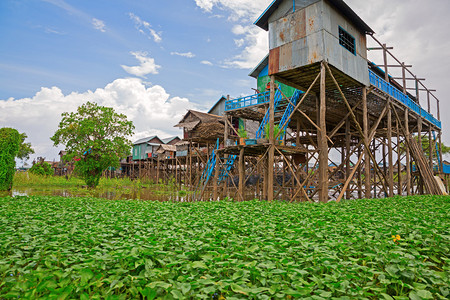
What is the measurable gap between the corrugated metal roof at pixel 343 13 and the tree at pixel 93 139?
54.8ft

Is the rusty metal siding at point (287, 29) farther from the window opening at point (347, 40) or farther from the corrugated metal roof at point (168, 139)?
the corrugated metal roof at point (168, 139)

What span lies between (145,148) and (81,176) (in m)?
16.3

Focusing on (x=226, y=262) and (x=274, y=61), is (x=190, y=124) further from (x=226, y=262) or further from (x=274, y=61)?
(x=226, y=262)

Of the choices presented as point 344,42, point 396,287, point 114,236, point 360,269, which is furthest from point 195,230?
point 344,42

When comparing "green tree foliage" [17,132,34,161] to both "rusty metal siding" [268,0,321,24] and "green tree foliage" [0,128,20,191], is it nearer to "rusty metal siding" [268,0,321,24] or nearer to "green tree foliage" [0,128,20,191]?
"green tree foliage" [0,128,20,191]

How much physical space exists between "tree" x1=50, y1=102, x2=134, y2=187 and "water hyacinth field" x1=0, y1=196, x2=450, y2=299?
20222 millimetres

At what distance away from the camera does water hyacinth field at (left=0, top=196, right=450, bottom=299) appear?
92.4 inches

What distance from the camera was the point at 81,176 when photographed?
990 inches

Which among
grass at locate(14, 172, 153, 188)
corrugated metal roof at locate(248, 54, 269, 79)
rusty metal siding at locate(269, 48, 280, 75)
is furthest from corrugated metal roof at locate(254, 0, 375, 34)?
grass at locate(14, 172, 153, 188)

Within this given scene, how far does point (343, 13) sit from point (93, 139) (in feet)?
66.9

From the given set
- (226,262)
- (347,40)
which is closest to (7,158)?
(347,40)

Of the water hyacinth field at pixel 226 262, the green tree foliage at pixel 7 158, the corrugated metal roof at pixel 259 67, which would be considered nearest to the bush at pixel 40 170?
the green tree foliage at pixel 7 158

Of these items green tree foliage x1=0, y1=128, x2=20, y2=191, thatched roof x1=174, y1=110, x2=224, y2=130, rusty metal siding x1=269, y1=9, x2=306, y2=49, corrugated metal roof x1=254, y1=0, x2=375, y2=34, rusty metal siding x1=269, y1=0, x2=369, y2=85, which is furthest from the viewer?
thatched roof x1=174, y1=110, x2=224, y2=130

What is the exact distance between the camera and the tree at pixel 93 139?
2350 cm
